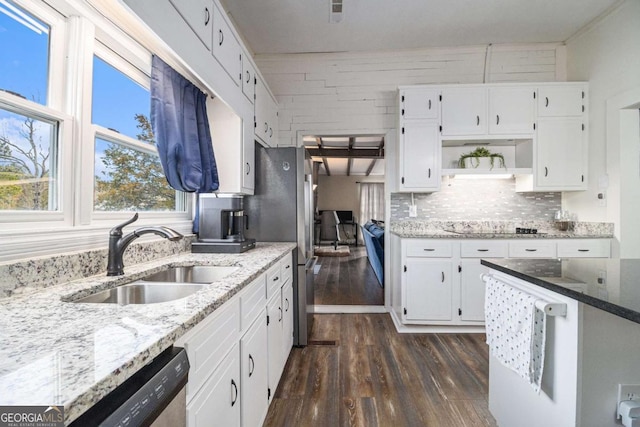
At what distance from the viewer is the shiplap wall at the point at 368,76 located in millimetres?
3242

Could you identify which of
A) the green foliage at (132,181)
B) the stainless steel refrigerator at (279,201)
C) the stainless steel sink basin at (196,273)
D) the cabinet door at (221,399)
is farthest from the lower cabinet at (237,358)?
the green foliage at (132,181)

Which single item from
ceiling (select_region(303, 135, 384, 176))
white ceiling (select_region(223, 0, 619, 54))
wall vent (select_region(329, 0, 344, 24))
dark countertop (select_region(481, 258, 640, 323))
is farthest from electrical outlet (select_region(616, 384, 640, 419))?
ceiling (select_region(303, 135, 384, 176))

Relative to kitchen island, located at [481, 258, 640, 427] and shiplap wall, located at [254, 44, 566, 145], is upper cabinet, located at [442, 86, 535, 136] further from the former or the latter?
kitchen island, located at [481, 258, 640, 427]

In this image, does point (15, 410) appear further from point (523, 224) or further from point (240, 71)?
point (523, 224)

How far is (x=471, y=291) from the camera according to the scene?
2736mm

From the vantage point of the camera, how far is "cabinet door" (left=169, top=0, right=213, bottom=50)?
4.29ft

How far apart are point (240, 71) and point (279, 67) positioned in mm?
1448

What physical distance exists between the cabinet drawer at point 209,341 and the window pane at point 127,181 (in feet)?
3.13

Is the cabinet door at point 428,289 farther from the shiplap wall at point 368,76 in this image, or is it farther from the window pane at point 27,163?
the window pane at point 27,163

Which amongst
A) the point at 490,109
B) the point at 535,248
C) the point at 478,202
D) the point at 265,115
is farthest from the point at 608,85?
the point at 265,115

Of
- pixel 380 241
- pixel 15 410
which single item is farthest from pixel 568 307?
pixel 380 241

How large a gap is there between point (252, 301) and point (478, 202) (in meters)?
2.91

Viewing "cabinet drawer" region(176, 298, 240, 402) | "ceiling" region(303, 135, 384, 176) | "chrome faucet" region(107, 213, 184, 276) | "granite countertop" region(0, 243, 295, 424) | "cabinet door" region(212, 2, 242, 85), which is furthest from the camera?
"ceiling" region(303, 135, 384, 176)

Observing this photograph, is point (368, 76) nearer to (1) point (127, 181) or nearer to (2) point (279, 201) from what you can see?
(2) point (279, 201)
